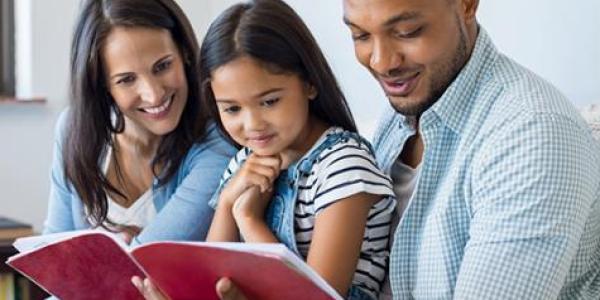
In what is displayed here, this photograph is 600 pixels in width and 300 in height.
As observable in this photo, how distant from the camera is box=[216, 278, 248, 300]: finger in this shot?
1351mm

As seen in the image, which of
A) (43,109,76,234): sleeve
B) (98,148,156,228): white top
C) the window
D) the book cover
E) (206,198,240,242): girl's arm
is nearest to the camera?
(206,198,240,242): girl's arm

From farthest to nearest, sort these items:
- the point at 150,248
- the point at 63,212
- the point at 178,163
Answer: the point at 63,212, the point at 178,163, the point at 150,248

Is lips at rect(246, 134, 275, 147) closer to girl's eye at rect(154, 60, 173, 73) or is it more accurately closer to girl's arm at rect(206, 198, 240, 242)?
girl's arm at rect(206, 198, 240, 242)

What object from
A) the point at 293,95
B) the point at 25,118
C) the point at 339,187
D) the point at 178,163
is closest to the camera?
the point at 339,187

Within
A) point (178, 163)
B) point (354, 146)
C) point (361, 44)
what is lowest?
point (178, 163)

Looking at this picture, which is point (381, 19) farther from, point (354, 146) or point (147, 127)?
point (147, 127)

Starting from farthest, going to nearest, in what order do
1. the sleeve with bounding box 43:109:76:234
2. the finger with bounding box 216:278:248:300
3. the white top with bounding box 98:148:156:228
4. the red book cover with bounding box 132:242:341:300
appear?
the sleeve with bounding box 43:109:76:234 < the white top with bounding box 98:148:156:228 < the finger with bounding box 216:278:248:300 < the red book cover with bounding box 132:242:341:300

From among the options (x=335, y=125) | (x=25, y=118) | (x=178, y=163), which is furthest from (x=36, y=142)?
(x=335, y=125)

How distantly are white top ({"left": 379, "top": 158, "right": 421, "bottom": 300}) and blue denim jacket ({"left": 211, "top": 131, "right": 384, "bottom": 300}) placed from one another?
0.13ft

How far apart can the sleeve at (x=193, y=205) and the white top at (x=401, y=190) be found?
17.2 inches

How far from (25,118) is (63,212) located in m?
1.55

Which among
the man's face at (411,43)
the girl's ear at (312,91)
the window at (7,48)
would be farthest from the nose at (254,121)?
the window at (7,48)

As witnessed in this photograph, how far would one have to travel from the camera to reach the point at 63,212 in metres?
2.25

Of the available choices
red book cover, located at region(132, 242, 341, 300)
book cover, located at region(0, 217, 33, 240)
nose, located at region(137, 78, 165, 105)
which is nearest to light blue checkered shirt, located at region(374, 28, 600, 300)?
red book cover, located at region(132, 242, 341, 300)
